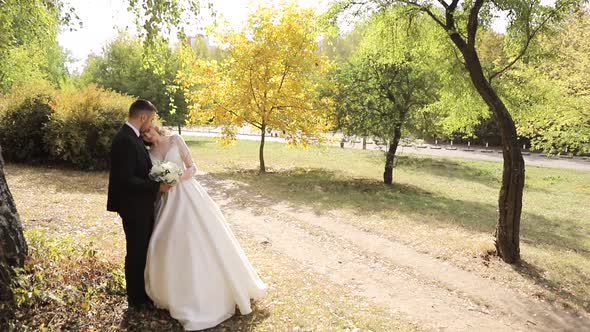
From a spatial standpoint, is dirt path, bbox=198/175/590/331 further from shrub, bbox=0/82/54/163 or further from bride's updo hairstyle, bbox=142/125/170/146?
shrub, bbox=0/82/54/163

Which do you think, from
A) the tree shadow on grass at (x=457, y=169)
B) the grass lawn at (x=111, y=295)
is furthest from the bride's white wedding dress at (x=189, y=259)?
the tree shadow on grass at (x=457, y=169)

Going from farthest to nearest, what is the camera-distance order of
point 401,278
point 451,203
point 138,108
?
point 451,203 < point 401,278 < point 138,108

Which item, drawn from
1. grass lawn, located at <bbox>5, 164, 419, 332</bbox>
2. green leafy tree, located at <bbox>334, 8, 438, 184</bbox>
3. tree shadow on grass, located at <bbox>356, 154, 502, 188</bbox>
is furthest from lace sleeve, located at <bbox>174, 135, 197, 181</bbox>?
tree shadow on grass, located at <bbox>356, 154, 502, 188</bbox>

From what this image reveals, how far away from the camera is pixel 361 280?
7.48 m

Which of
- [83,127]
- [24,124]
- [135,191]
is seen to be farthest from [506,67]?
[24,124]

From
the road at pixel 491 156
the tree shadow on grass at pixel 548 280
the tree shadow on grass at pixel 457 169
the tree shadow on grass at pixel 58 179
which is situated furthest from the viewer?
the road at pixel 491 156

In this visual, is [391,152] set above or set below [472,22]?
below

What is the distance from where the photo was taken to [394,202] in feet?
49.2

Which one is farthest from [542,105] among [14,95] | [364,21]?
[14,95]

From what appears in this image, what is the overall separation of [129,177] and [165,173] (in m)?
0.36

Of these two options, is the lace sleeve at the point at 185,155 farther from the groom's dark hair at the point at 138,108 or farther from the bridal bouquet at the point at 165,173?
the groom's dark hair at the point at 138,108

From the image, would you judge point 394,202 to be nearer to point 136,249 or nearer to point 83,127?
point 136,249

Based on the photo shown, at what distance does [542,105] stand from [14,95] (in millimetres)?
20091

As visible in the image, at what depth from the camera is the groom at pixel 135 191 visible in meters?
4.25
